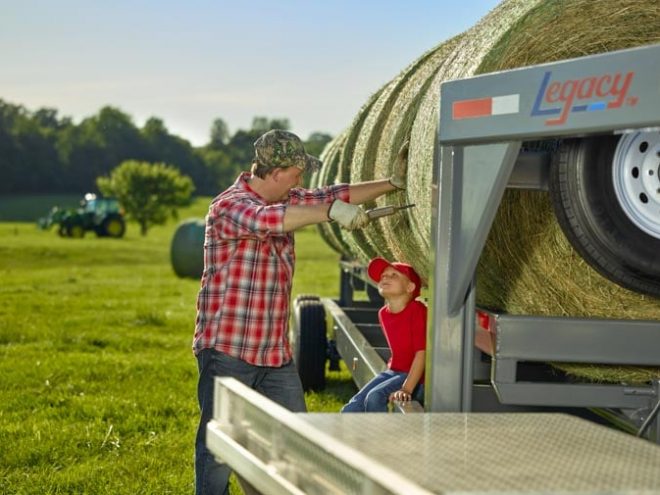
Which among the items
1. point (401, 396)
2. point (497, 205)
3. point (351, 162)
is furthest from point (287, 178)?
point (351, 162)

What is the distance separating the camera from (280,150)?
5586 mm

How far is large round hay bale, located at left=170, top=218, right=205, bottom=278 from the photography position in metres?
26.3

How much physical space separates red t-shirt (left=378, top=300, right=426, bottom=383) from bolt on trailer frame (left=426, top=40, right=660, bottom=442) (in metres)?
0.97

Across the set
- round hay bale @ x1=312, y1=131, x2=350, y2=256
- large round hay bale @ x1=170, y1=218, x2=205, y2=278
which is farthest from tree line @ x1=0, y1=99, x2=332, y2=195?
round hay bale @ x1=312, y1=131, x2=350, y2=256

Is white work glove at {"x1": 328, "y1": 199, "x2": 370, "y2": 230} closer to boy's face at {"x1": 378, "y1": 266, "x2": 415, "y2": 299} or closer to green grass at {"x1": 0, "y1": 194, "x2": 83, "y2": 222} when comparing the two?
boy's face at {"x1": 378, "y1": 266, "x2": 415, "y2": 299}

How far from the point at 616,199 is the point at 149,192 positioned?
80854 mm

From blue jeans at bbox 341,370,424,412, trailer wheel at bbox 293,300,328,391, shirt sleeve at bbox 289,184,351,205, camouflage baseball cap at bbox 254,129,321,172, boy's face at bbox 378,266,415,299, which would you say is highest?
camouflage baseball cap at bbox 254,129,321,172

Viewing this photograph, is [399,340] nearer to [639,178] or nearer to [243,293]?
[243,293]

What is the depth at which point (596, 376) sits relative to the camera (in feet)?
15.2

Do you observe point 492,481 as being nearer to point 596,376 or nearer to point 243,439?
point 243,439

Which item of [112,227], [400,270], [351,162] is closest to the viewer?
[400,270]

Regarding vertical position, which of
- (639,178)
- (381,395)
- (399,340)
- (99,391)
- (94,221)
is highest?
(639,178)

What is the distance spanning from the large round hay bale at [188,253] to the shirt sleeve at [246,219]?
20.6m

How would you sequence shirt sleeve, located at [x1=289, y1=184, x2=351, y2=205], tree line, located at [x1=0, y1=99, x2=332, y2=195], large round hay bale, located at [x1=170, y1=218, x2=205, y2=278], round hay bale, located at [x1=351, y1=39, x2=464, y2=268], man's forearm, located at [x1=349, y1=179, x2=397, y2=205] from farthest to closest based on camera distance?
tree line, located at [x1=0, y1=99, x2=332, y2=195] → large round hay bale, located at [x1=170, y1=218, x2=205, y2=278] → round hay bale, located at [x1=351, y1=39, x2=464, y2=268] → shirt sleeve, located at [x1=289, y1=184, x2=351, y2=205] → man's forearm, located at [x1=349, y1=179, x2=397, y2=205]
